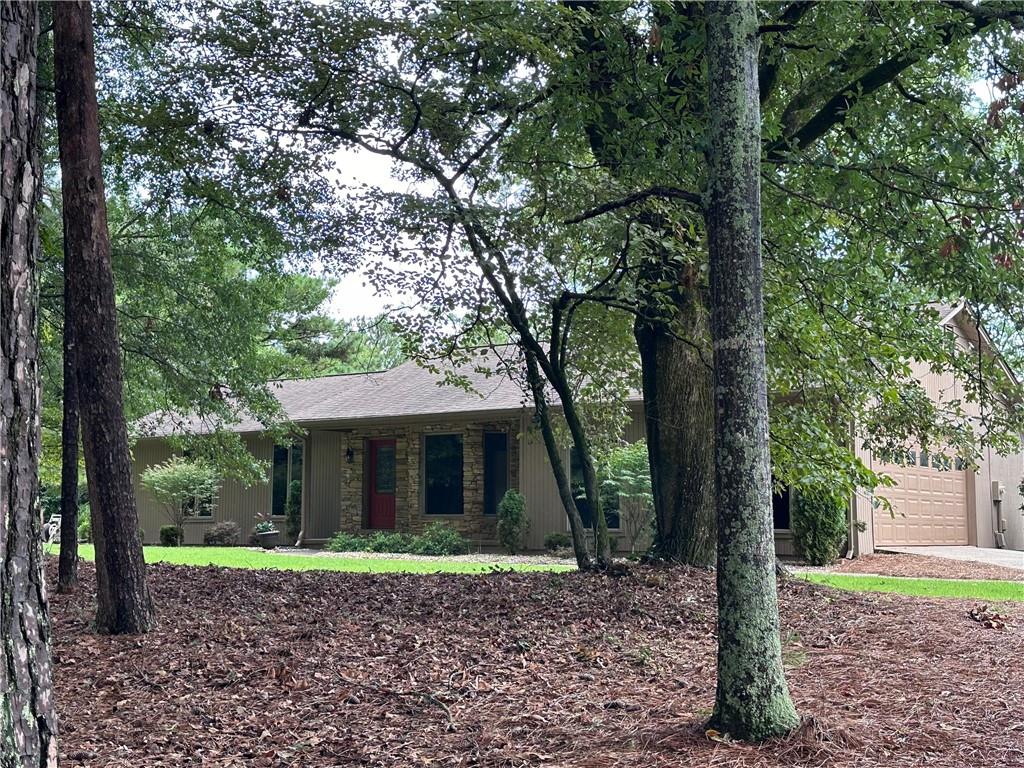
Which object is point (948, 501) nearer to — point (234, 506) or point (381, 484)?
point (381, 484)

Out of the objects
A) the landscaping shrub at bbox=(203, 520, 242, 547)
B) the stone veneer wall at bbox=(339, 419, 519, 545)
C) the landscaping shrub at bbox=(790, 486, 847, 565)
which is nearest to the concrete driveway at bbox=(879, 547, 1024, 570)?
the landscaping shrub at bbox=(790, 486, 847, 565)

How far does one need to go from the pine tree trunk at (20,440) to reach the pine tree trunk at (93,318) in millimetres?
4050

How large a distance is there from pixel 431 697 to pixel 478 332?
4413mm

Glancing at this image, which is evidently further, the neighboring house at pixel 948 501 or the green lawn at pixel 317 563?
the neighboring house at pixel 948 501

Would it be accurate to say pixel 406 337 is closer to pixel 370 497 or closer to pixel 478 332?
pixel 478 332

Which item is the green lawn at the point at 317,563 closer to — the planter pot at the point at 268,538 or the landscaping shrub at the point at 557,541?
the landscaping shrub at the point at 557,541

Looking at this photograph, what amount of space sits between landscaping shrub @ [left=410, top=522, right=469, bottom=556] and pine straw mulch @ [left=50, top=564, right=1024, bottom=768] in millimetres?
8718

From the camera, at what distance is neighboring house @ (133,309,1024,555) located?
16.6 metres

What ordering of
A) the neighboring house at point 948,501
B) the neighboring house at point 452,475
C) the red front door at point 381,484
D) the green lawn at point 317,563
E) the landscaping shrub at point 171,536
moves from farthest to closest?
the landscaping shrub at point 171,536 < the red front door at point 381,484 < the neighboring house at point 452,475 < the neighboring house at point 948,501 < the green lawn at point 317,563

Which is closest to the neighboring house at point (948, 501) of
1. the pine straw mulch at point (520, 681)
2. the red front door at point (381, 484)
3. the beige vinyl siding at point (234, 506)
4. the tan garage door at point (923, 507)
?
the tan garage door at point (923, 507)

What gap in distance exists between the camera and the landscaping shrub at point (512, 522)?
16375 millimetres

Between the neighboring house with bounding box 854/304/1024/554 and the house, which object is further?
the house

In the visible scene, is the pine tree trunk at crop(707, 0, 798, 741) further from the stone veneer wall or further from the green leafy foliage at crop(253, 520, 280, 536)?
the green leafy foliage at crop(253, 520, 280, 536)

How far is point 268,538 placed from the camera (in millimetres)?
20469
